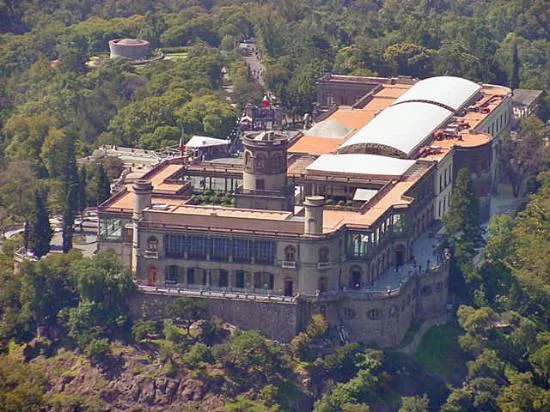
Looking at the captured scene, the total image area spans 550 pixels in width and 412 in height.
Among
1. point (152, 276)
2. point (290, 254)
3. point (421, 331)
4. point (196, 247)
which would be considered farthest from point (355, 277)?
point (152, 276)

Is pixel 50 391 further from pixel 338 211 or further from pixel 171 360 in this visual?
pixel 338 211

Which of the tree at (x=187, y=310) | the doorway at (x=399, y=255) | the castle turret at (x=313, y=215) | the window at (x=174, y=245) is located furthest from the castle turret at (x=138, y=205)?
the doorway at (x=399, y=255)

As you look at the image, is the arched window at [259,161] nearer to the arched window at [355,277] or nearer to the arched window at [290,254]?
the arched window at [290,254]

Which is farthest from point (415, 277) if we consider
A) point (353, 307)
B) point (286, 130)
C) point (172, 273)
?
point (286, 130)

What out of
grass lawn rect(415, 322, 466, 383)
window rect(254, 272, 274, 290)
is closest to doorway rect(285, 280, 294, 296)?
window rect(254, 272, 274, 290)

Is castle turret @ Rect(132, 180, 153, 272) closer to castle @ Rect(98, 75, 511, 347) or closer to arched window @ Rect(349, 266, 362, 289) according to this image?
castle @ Rect(98, 75, 511, 347)

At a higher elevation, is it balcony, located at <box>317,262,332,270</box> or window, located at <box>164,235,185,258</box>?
window, located at <box>164,235,185,258</box>
